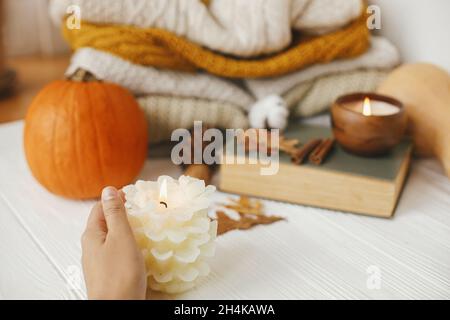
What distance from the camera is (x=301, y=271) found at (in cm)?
52

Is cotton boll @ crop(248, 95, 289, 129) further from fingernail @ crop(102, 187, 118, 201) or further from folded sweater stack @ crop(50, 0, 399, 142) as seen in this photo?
fingernail @ crop(102, 187, 118, 201)

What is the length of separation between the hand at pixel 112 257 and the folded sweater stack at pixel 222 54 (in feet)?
0.92

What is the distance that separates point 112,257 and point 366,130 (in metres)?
0.36

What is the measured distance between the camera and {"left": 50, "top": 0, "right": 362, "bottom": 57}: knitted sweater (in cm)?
71

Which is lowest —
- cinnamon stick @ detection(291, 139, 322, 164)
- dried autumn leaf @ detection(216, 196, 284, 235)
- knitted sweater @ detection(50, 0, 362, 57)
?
dried autumn leaf @ detection(216, 196, 284, 235)

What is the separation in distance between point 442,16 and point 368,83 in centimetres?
15

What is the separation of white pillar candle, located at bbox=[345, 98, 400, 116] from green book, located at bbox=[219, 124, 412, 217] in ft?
0.18

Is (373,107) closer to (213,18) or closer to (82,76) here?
(213,18)

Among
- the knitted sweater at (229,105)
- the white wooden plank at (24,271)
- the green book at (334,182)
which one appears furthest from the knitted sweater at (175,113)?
the white wooden plank at (24,271)

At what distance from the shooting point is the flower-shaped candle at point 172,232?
1.53ft

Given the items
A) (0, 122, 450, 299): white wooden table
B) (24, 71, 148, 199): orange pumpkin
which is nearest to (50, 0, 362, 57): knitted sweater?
(24, 71, 148, 199): orange pumpkin

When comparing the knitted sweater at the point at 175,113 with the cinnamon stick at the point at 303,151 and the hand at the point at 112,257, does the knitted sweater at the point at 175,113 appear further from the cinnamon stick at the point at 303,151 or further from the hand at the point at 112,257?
the hand at the point at 112,257

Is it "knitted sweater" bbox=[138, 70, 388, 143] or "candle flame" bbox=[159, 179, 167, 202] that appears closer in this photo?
"candle flame" bbox=[159, 179, 167, 202]
